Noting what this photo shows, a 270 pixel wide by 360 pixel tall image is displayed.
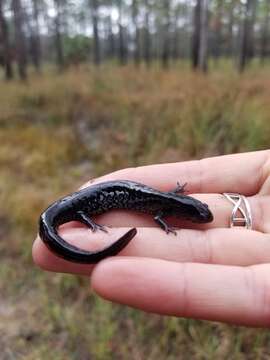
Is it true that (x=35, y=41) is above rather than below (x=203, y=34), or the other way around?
below

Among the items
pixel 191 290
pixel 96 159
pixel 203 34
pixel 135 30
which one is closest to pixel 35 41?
pixel 135 30

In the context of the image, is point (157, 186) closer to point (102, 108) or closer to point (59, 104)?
point (102, 108)

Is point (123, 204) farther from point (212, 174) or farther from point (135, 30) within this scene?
point (135, 30)

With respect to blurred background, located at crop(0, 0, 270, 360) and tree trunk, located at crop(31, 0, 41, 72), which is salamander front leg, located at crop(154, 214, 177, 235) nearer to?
blurred background, located at crop(0, 0, 270, 360)

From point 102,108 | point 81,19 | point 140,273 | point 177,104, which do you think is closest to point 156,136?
point 177,104

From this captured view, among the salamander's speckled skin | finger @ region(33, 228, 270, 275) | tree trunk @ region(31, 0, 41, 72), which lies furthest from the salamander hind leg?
tree trunk @ region(31, 0, 41, 72)

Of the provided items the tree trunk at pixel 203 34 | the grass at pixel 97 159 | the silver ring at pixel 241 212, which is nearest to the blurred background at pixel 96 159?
the grass at pixel 97 159
